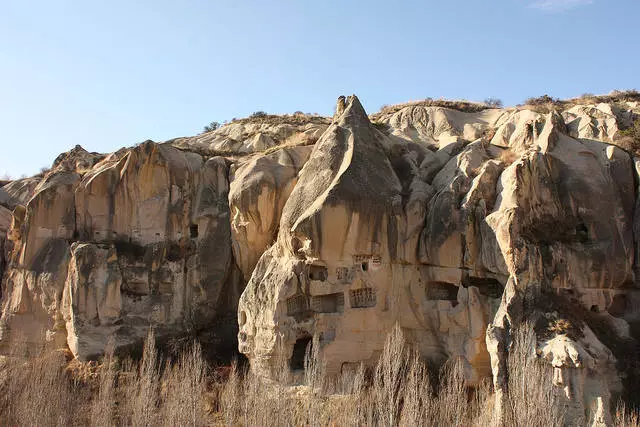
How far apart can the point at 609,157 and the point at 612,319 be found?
4.58 metres

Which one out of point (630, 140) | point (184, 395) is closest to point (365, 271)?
point (184, 395)

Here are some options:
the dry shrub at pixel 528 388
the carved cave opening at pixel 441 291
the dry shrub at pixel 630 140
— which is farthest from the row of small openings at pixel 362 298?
the dry shrub at pixel 630 140

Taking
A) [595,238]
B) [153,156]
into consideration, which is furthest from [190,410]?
[595,238]

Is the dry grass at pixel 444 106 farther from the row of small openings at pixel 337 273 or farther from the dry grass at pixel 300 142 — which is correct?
the row of small openings at pixel 337 273

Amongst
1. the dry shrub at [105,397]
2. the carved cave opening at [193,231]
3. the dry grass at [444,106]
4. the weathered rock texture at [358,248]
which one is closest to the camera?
the weathered rock texture at [358,248]

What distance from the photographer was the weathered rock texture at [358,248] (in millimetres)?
14633

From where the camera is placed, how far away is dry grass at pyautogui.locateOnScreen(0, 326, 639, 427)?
510 inches

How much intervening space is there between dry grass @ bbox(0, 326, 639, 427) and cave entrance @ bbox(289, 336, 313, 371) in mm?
951

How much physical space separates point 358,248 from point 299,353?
348 cm

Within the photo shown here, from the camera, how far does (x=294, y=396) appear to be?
15273 mm

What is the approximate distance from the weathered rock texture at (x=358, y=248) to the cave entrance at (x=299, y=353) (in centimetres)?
7

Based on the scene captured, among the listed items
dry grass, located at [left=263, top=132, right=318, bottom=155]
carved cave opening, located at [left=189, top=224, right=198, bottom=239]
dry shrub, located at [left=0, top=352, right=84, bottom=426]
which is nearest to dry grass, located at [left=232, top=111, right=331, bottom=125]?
dry grass, located at [left=263, top=132, right=318, bottom=155]

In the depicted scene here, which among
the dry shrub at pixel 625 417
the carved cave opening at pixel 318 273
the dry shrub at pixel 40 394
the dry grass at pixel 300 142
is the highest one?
the dry grass at pixel 300 142

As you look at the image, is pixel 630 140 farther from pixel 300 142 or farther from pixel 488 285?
pixel 300 142
